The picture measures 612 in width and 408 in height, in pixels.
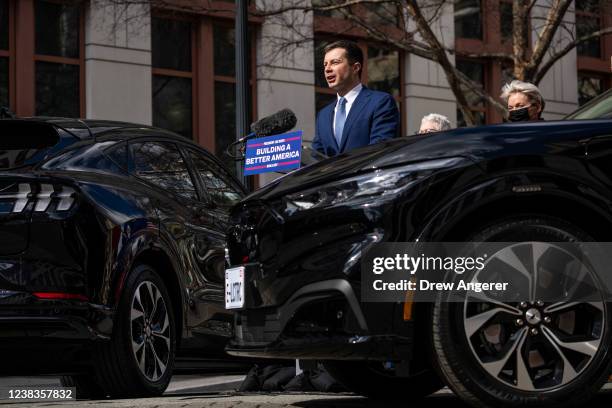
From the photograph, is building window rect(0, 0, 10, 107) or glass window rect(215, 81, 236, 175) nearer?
building window rect(0, 0, 10, 107)

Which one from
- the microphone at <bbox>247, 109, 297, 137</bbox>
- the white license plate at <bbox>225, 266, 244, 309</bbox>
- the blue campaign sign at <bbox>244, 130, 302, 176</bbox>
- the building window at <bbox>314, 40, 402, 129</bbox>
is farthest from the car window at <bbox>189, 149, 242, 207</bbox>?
the building window at <bbox>314, 40, 402, 129</bbox>

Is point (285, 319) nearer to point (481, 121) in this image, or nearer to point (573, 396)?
point (573, 396)

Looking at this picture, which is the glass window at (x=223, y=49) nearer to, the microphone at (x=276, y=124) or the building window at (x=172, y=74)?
the building window at (x=172, y=74)

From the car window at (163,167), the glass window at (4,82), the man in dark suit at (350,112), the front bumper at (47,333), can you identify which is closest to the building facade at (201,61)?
the glass window at (4,82)

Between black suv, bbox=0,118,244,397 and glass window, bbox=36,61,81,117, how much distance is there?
11597 mm

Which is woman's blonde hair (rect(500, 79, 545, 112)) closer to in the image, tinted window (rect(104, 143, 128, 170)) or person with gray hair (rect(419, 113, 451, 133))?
person with gray hair (rect(419, 113, 451, 133))

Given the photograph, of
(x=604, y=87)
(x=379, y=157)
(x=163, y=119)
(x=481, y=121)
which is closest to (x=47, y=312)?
(x=379, y=157)

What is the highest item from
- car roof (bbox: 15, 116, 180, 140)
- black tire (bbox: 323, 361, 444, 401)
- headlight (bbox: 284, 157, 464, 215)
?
car roof (bbox: 15, 116, 180, 140)

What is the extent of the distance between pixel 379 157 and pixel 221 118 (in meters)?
17.5

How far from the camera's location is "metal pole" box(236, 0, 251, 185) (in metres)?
13.8

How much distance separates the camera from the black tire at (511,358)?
5.32 meters

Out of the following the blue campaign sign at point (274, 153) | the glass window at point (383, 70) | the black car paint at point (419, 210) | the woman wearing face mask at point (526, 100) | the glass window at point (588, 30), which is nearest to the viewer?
the black car paint at point (419, 210)

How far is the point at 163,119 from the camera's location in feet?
72.9

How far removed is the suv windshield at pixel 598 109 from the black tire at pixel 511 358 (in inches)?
69.6
